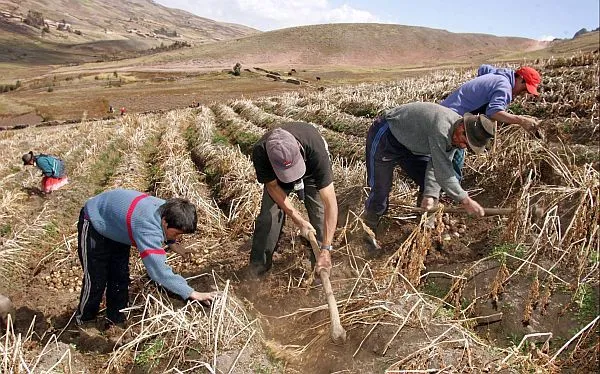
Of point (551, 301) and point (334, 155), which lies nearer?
point (551, 301)

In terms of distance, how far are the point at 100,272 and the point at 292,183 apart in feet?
5.45

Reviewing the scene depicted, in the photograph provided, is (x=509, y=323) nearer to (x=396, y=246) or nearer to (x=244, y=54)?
(x=396, y=246)

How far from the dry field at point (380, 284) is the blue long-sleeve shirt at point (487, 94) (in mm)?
828

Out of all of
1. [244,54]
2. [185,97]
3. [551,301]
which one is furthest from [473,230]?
[244,54]

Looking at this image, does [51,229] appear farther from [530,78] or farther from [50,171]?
[530,78]

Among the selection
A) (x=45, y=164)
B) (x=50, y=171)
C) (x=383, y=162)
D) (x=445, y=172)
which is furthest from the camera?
(x=50, y=171)

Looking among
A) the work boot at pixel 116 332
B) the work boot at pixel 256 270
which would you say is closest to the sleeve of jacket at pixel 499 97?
the work boot at pixel 256 270

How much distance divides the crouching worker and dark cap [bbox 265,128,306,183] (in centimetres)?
64

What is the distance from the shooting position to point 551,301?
3.70 meters

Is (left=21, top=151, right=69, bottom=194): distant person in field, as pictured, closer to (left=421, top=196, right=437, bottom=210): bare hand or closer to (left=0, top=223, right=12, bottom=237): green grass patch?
(left=0, top=223, right=12, bottom=237): green grass patch

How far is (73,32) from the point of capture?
106688 millimetres

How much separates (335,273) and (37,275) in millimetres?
3170

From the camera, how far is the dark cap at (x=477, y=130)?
3330mm

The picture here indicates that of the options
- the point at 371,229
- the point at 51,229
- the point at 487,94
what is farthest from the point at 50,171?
the point at 487,94
